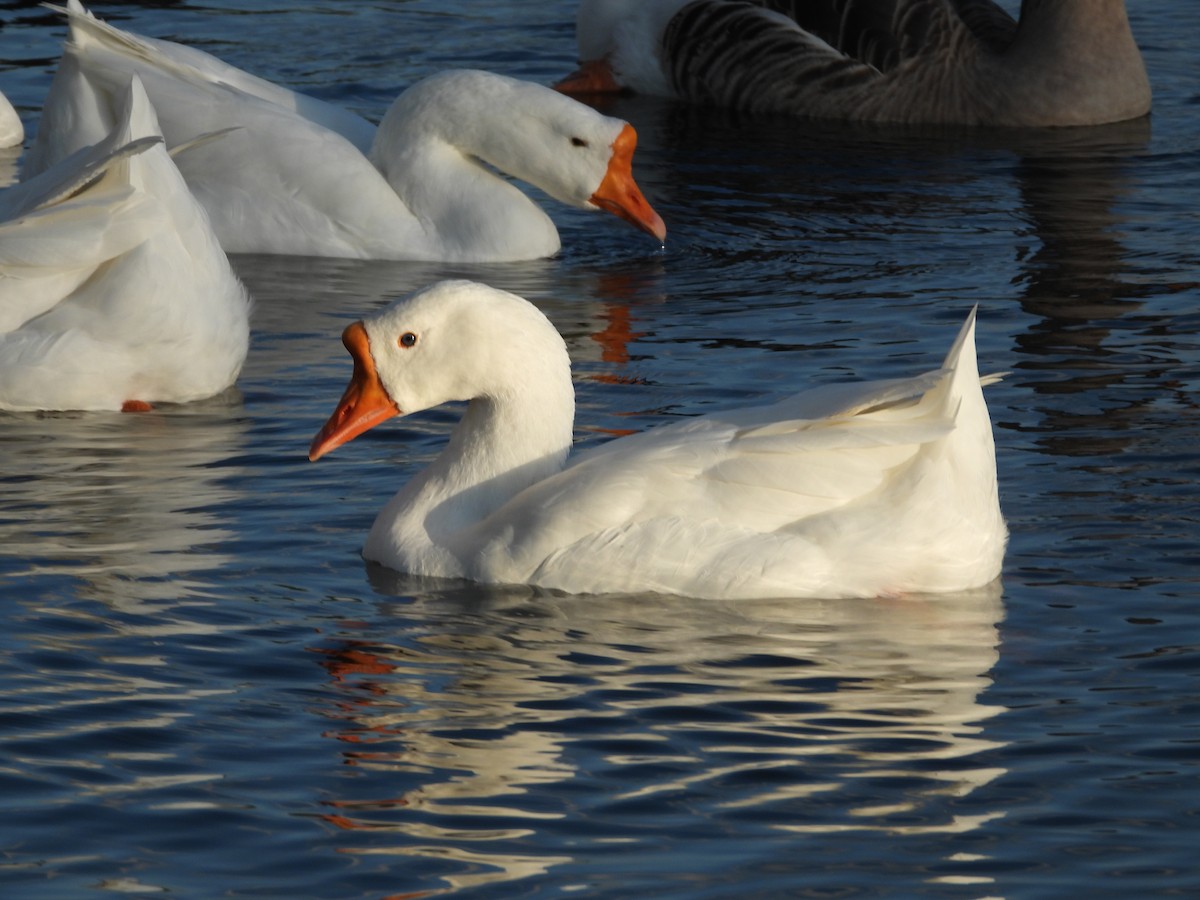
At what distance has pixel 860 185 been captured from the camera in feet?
42.4

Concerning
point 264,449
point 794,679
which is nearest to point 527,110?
point 264,449

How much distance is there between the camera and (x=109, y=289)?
8758 millimetres

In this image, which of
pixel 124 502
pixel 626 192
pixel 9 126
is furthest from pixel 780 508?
pixel 9 126

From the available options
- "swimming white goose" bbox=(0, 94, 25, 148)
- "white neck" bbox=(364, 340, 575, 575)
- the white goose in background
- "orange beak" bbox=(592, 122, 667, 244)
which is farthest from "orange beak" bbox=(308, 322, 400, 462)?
"swimming white goose" bbox=(0, 94, 25, 148)

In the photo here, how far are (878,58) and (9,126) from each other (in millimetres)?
5496

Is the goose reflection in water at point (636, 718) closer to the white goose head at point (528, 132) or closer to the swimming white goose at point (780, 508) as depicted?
the swimming white goose at point (780, 508)

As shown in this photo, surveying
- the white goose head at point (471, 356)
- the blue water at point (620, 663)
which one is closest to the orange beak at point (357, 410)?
the white goose head at point (471, 356)

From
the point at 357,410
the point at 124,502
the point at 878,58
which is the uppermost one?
the point at 878,58

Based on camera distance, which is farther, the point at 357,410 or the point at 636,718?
the point at 357,410

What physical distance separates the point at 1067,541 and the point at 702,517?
131 cm

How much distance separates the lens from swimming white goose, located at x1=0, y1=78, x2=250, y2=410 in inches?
337

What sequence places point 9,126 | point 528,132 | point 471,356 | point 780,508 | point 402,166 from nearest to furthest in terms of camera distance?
1. point 780,508
2. point 471,356
3. point 528,132
4. point 402,166
5. point 9,126

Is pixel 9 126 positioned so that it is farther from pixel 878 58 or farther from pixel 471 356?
pixel 471 356

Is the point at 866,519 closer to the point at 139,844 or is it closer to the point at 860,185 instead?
the point at 139,844
